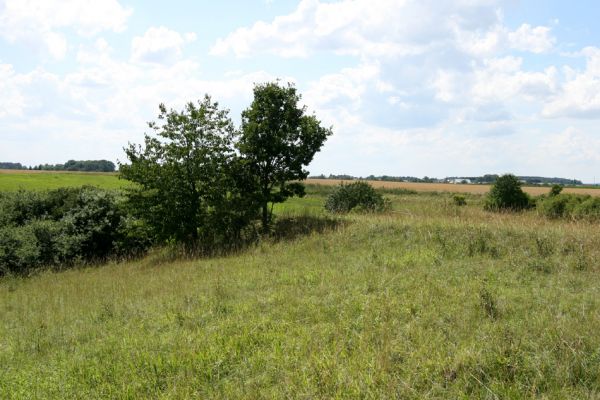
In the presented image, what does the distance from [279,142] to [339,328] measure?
12.0m

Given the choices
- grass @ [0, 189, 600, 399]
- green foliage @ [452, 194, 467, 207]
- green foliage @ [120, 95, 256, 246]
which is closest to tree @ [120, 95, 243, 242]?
green foliage @ [120, 95, 256, 246]

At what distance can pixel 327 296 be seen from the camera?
7465 millimetres

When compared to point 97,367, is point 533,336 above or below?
above

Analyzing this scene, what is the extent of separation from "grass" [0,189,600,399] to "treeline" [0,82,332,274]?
18.9 ft

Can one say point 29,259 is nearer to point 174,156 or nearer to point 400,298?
point 174,156

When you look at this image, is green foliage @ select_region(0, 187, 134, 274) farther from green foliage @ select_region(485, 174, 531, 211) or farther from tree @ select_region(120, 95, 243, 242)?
green foliage @ select_region(485, 174, 531, 211)

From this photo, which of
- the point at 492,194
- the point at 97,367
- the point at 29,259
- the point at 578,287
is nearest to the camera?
the point at 97,367

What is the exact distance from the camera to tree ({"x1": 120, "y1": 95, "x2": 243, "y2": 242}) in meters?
17.1

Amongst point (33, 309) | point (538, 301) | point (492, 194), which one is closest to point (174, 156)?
point (33, 309)

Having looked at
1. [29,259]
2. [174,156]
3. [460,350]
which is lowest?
[29,259]

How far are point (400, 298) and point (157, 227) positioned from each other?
1239 centimetres

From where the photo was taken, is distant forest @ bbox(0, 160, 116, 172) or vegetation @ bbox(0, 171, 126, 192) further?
distant forest @ bbox(0, 160, 116, 172)

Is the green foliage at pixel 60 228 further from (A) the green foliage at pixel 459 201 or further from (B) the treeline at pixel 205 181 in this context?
(A) the green foliage at pixel 459 201

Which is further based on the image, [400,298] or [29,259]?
[29,259]
